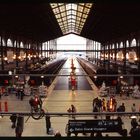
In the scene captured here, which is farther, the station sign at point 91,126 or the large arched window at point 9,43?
the large arched window at point 9,43

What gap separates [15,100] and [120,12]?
9.46 m

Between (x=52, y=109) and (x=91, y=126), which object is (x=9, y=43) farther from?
(x=91, y=126)

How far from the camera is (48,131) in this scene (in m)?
13.5

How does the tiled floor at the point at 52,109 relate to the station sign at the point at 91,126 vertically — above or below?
below

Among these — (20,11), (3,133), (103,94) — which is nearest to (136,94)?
(103,94)

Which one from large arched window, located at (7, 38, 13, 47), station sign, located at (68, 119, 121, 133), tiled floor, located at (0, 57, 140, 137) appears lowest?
tiled floor, located at (0, 57, 140, 137)

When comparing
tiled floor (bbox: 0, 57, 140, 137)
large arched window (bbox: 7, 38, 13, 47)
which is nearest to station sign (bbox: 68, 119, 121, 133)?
tiled floor (bbox: 0, 57, 140, 137)

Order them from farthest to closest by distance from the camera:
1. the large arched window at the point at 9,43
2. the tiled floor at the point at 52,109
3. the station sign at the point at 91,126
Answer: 1. the large arched window at the point at 9,43
2. the tiled floor at the point at 52,109
3. the station sign at the point at 91,126

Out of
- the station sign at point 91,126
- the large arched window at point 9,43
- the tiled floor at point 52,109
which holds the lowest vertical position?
the tiled floor at point 52,109

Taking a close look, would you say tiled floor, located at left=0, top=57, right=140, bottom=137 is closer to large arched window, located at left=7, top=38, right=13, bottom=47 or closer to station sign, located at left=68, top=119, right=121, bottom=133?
station sign, located at left=68, top=119, right=121, bottom=133

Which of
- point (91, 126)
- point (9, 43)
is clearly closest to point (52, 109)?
point (91, 126)

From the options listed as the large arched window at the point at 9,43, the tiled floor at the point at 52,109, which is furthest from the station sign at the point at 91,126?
the large arched window at the point at 9,43

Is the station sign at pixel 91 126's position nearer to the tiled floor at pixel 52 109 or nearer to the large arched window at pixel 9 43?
the tiled floor at pixel 52 109

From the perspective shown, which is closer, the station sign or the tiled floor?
the station sign
